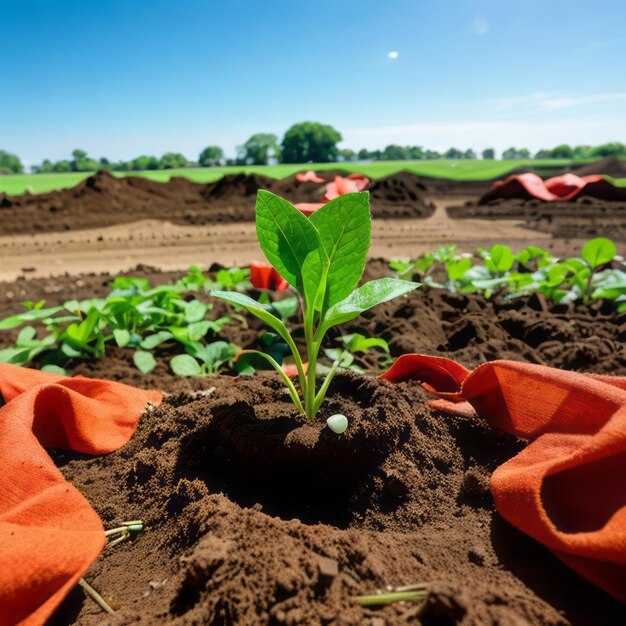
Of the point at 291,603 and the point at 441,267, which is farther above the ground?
the point at 291,603

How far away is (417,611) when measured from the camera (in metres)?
0.61

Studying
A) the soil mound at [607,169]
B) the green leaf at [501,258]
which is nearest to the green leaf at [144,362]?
the green leaf at [501,258]

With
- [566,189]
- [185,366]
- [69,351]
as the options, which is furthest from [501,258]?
[566,189]

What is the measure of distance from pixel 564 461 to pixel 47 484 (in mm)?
960

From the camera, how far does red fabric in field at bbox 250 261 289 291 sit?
2.69 metres

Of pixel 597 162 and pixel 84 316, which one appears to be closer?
pixel 84 316

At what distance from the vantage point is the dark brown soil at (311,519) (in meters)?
0.65

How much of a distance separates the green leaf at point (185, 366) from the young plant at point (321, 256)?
0.89m

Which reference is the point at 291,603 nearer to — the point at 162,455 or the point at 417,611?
the point at 417,611

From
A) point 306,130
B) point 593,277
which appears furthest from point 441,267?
point 306,130

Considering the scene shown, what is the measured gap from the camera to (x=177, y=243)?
680 centimetres

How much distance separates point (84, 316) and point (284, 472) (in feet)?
5.11

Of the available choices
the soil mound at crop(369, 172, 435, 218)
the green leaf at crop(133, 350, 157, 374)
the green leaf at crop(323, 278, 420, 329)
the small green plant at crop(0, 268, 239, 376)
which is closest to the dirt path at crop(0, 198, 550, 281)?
the soil mound at crop(369, 172, 435, 218)

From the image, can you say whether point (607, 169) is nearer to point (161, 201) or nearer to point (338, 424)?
point (161, 201)
